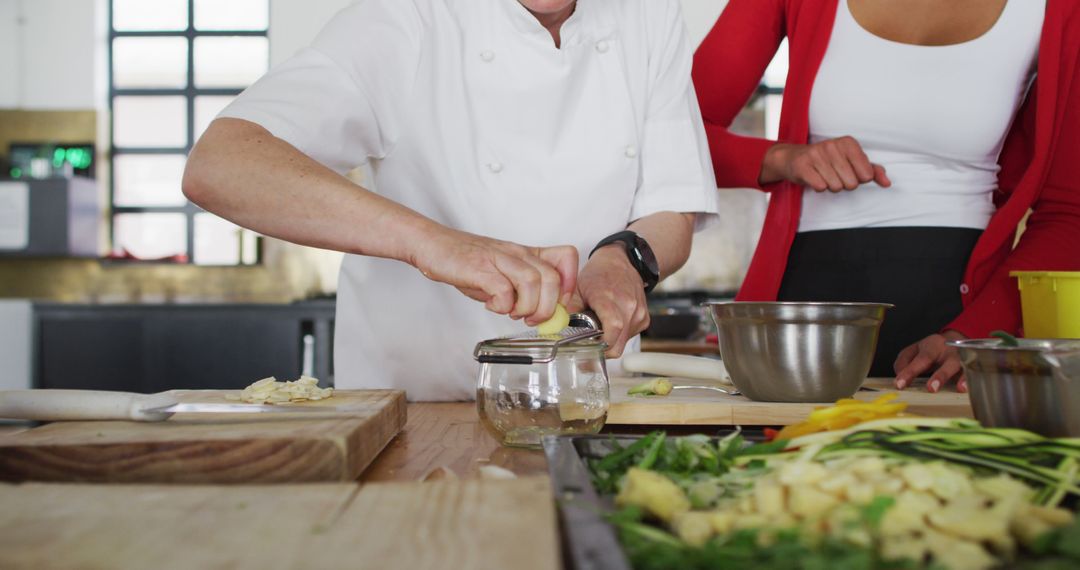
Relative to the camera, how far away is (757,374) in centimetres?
113

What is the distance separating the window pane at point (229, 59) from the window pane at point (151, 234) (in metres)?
1.04

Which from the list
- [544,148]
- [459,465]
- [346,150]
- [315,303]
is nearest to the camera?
[459,465]

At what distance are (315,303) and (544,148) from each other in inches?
156

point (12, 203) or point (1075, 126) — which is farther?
point (12, 203)

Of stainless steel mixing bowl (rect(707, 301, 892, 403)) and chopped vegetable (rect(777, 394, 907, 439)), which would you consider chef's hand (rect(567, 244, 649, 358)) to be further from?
chopped vegetable (rect(777, 394, 907, 439))

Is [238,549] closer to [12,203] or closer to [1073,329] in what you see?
[1073,329]

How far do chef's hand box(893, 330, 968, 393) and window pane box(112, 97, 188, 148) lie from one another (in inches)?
233

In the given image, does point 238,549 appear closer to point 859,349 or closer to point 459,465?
point 459,465

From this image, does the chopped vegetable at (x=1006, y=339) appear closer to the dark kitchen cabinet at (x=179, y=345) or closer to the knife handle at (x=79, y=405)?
the knife handle at (x=79, y=405)

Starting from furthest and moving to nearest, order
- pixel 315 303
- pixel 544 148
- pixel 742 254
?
pixel 742 254 → pixel 315 303 → pixel 544 148

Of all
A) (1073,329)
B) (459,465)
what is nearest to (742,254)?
(1073,329)

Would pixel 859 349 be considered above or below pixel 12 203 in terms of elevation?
below

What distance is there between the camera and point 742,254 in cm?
622

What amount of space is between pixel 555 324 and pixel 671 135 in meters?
0.67
